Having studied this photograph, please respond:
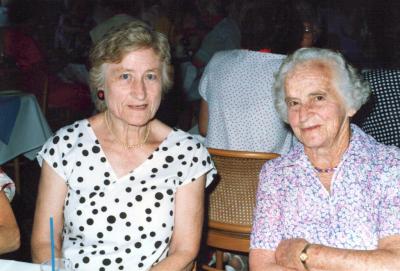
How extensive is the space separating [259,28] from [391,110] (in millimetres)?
867

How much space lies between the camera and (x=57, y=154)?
2.19 m

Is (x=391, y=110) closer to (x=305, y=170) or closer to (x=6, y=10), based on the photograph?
(x=305, y=170)

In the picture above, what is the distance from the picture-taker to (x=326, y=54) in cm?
208

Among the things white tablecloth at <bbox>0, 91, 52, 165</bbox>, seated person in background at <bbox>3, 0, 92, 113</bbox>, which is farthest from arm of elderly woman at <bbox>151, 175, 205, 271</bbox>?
seated person in background at <bbox>3, 0, 92, 113</bbox>

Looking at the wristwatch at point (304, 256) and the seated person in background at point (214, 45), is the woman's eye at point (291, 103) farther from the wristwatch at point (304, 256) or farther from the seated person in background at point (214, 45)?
the seated person in background at point (214, 45)

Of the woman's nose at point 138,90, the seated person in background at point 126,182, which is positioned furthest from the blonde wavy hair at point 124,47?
the woman's nose at point 138,90

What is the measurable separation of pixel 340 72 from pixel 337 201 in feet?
1.52

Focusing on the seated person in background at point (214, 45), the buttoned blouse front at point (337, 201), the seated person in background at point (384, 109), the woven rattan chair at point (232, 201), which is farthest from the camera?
the seated person in background at point (214, 45)

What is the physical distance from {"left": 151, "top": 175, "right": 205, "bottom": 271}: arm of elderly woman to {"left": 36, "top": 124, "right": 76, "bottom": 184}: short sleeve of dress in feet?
1.48

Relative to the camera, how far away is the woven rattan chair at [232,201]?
2.51 metres

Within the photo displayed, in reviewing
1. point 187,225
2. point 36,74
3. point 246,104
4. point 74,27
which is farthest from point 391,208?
point 74,27

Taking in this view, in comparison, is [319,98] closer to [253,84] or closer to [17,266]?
[253,84]

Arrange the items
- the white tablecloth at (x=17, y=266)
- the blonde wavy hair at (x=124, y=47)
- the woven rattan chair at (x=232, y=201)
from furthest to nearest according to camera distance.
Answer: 1. the woven rattan chair at (x=232, y=201)
2. the blonde wavy hair at (x=124, y=47)
3. the white tablecloth at (x=17, y=266)

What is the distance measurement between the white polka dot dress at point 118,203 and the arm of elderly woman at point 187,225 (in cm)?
3
